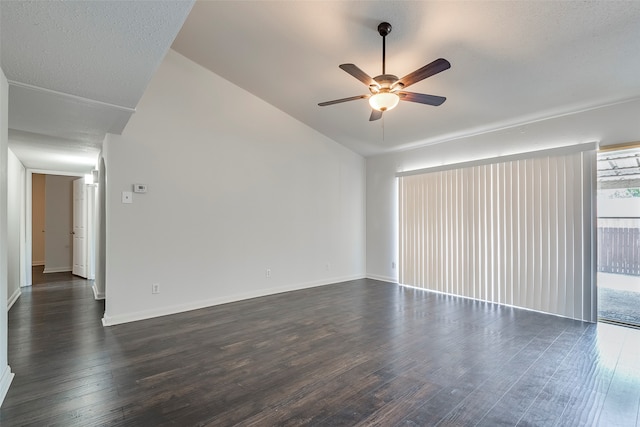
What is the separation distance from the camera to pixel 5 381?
222 cm

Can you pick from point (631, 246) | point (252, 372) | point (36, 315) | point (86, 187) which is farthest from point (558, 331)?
point (86, 187)

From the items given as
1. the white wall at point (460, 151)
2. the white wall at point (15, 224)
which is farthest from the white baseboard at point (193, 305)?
the white wall at point (15, 224)

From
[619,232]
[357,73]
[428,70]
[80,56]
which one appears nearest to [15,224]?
[80,56]

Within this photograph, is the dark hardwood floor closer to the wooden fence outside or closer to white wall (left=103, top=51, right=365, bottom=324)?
white wall (left=103, top=51, right=365, bottom=324)

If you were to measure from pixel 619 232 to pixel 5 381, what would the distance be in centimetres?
620

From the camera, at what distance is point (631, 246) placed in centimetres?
364

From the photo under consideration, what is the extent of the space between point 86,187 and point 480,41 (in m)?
7.29

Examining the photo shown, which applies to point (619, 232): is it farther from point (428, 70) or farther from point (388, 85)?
point (388, 85)

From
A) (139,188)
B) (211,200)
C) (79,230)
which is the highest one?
(139,188)

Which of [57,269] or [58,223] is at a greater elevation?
[58,223]

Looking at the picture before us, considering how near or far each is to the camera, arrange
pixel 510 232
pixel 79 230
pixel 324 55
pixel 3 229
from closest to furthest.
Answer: pixel 3 229
pixel 324 55
pixel 510 232
pixel 79 230

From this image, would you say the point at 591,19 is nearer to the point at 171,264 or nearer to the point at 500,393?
the point at 500,393

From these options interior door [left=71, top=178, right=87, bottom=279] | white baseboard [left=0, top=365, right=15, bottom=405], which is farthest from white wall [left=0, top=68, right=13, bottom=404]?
interior door [left=71, top=178, right=87, bottom=279]

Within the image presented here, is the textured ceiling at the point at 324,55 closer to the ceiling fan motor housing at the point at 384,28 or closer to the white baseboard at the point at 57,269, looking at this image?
the ceiling fan motor housing at the point at 384,28
